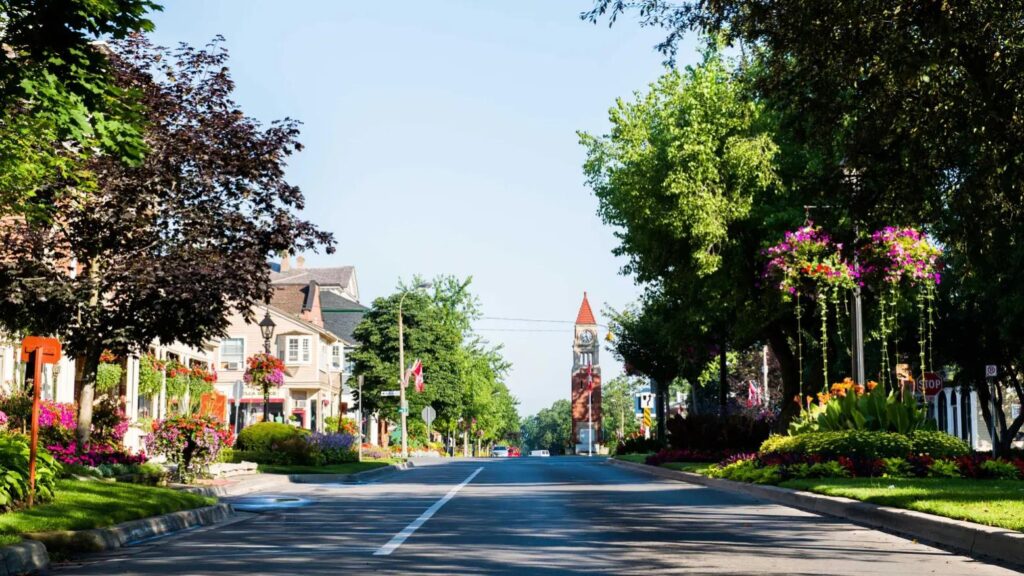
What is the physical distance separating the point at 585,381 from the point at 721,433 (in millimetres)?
141928

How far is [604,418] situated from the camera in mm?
191875

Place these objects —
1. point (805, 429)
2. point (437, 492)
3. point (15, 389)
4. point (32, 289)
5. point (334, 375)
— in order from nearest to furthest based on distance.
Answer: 1. point (32, 289)
2. point (437, 492)
3. point (805, 429)
4. point (15, 389)
5. point (334, 375)

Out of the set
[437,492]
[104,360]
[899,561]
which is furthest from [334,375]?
[899,561]

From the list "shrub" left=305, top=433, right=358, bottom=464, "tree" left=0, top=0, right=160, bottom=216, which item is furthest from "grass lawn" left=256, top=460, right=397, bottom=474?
"tree" left=0, top=0, right=160, bottom=216

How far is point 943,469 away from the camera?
20562 millimetres

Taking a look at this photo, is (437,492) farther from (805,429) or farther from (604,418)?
(604,418)

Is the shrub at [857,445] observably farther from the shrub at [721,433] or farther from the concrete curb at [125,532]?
the concrete curb at [125,532]

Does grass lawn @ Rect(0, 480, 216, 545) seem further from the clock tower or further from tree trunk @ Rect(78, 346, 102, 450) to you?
the clock tower

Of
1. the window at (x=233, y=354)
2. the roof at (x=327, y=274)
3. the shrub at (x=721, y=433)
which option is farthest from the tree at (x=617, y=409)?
the shrub at (x=721, y=433)

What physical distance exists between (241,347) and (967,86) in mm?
65434

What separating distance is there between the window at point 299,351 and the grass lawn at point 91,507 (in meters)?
59.3

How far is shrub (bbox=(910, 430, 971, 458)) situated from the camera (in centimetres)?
2314

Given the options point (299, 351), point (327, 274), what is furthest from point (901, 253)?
point (327, 274)

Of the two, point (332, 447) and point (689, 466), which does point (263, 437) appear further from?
point (689, 466)
